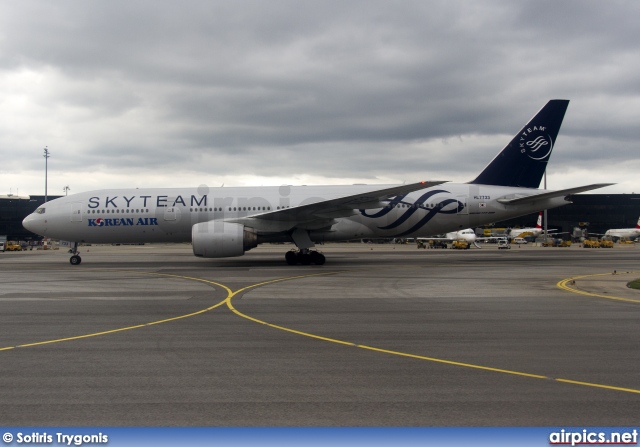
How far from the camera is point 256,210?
26391 millimetres

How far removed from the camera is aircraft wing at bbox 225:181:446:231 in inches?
901

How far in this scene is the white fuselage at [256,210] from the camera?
26141mm

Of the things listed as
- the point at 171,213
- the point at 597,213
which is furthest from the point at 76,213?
the point at 597,213

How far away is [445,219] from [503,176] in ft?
13.1

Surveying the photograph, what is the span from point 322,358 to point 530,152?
→ 23.4m

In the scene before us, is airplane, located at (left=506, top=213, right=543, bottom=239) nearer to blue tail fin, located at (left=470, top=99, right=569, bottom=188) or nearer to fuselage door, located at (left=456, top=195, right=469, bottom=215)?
blue tail fin, located at (left=470, top=99, right=569, bottom=188)

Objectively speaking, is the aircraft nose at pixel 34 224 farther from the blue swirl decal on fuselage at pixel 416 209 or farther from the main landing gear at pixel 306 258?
the blue swirl decal on fuselage at pixel 416 209

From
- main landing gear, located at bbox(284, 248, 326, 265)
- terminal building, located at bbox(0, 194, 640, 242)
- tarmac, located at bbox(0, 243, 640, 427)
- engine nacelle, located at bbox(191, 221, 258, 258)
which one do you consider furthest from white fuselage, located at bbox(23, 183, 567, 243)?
terminal building, located at bbox(0, 194, 640, 242)

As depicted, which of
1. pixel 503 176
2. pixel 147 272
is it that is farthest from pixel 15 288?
pixel 503 176

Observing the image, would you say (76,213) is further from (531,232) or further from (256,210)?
(531,232)

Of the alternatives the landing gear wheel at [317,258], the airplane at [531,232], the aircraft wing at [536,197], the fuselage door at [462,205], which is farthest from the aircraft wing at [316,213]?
the airplane at [531,232]

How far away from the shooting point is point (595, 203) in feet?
323

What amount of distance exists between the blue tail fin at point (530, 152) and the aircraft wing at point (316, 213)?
250 inches

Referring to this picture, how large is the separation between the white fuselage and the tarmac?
11.5 metres
